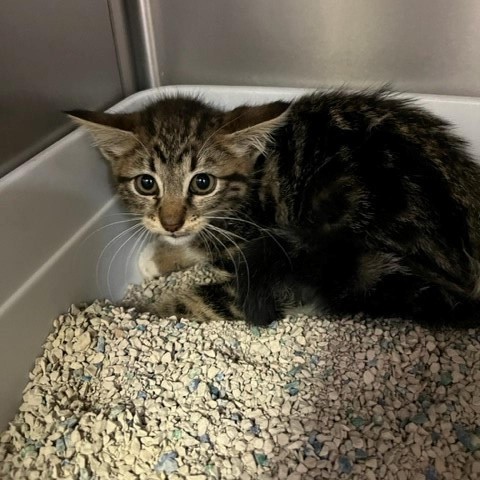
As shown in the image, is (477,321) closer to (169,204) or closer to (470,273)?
(470,273)

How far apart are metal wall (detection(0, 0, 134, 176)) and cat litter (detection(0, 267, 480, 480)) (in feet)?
1.61

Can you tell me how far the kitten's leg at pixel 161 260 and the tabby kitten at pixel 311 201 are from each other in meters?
0.19

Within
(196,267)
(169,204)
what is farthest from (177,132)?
(196,267)

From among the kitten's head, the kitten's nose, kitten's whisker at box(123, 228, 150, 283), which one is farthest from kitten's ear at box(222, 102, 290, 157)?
kitten's whisker at box(123, 228, 150, 283)

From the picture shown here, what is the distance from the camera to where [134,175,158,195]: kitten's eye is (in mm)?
1394

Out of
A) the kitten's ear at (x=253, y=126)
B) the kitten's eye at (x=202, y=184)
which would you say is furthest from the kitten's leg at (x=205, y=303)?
the kitten's ear at (x=253, y=126)

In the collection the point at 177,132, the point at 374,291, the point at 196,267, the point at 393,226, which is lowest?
the point at 196,267

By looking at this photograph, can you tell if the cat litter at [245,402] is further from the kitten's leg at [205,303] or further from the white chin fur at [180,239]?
the white chin fur at [180,239]

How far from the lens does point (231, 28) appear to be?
173cm

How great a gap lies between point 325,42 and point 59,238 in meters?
1.03

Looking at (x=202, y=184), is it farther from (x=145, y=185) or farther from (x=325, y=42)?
(x=325, y=42)

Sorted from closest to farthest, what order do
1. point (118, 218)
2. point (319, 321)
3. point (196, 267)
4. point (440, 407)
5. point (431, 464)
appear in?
1. point (431, 464)
2. point (440, 407)
3. point (319, 321)
4. point (118, 218)
5. point (196, 267)

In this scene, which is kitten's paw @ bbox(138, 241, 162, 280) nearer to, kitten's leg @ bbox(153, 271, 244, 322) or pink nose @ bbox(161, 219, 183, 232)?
kitten's leg @ bbox(153, 271, 244, 322)

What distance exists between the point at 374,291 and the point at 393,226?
17 cm
